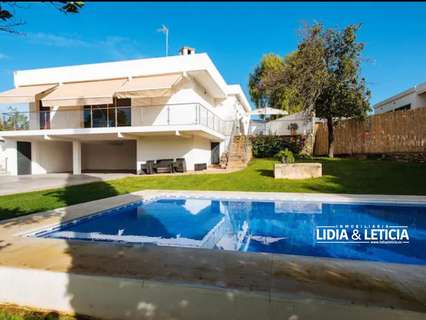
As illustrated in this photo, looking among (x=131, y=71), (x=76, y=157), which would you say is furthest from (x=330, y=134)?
(x=76, y=157)

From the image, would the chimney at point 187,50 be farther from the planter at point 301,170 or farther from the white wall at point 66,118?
the planter at point 301,170

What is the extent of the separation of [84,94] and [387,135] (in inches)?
838

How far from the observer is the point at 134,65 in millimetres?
20641

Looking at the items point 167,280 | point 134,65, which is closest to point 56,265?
point 167,280

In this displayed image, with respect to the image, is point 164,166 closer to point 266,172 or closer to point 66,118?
point 266,172

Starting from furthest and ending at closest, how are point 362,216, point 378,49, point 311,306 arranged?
point 378,49 → point 362,216 → point 311,306

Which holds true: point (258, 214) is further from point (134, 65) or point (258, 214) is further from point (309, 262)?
point (134, 65)

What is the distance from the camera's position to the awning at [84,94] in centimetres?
1897

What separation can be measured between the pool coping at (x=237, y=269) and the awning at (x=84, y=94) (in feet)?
47.7

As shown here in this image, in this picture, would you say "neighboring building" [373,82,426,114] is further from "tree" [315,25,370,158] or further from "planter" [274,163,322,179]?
"planter" [274,163,322,179]

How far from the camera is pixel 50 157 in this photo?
2566cm

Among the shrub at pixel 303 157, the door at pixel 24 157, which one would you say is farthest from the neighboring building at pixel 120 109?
the shrub at pixel 303 157

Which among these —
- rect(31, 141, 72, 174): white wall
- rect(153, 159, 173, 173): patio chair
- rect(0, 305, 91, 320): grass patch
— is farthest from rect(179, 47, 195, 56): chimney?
rect(0, 305, 91, 320): grass patch

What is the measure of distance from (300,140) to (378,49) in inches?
399
